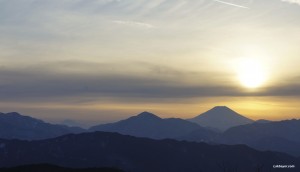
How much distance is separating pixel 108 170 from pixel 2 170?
50573 mm

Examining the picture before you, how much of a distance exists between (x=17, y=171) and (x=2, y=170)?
9.01 metres

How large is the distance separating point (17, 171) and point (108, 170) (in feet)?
149

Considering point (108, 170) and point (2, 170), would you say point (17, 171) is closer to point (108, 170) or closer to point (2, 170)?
point (2, 170)

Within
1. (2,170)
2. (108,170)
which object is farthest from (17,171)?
(108,170)

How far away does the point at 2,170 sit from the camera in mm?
192125

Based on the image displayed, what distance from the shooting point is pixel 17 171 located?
655 feet

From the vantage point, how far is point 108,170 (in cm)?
19938
